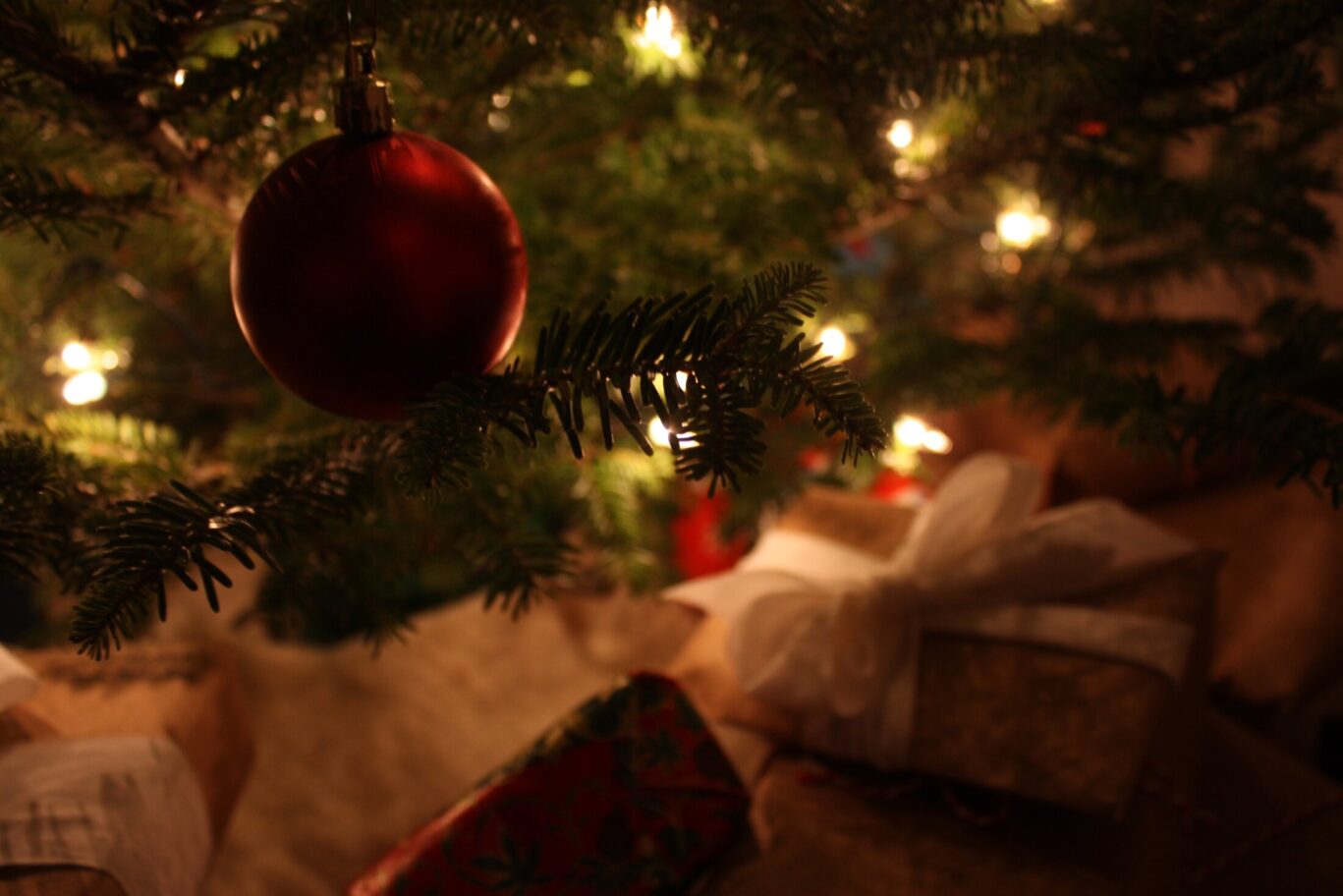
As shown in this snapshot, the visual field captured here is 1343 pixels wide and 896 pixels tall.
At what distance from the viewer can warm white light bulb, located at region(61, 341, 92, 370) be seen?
0.79 metres

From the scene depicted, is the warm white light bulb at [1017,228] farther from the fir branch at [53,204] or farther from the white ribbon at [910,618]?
the fir branch at [53,204]

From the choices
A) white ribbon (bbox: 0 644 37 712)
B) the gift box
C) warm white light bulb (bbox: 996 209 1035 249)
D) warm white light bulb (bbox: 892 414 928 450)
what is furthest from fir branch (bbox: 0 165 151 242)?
warm white light bulb (bbox: 996 209 1035 249)

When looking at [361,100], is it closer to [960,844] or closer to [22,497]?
[22,497]

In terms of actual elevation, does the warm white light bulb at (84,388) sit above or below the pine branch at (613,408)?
above

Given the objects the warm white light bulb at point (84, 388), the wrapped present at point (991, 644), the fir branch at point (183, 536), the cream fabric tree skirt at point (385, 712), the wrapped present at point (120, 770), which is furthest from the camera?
the cream fabric tree skirt at point (385, 712)

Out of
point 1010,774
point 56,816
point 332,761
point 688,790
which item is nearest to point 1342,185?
point 1010,774

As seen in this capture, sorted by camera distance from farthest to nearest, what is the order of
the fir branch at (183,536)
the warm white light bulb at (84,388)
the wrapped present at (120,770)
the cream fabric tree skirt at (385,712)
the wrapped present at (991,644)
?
the cream fabric tree skirt at (385,712) → the warm white light bulb at (84,388) → the wrapped present at (991,644) → the wrapped present at (120,770) → the fir branch at (183,536)

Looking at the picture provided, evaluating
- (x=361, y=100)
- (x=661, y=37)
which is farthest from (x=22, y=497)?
(x=661, y=37)

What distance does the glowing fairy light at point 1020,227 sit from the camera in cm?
102

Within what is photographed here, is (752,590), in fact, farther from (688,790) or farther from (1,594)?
(1,594)

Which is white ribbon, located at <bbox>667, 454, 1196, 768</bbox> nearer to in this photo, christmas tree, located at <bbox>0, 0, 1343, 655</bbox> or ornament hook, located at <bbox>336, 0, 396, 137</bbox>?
christmas tree, located at <bbox>0, 0, 1343, 655</bbox>

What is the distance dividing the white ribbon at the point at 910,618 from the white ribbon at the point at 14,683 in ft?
1.45

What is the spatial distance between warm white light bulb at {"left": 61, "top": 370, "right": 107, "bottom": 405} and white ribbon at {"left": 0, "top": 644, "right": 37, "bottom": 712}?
0.93ft

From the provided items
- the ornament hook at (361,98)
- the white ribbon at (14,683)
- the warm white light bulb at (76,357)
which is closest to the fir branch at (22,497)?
the white ribbon at (14,683)
